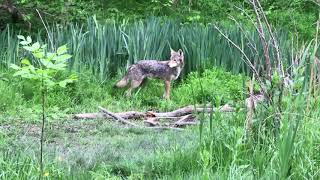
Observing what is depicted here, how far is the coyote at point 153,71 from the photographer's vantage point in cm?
851

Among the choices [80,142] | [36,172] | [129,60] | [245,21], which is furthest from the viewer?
[245,21]

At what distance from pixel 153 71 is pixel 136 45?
0.86 m

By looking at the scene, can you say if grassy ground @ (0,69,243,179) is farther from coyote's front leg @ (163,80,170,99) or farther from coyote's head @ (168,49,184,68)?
coyote's head @ (168,49,184,68)

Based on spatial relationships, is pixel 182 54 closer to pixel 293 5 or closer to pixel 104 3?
pixel 104 3

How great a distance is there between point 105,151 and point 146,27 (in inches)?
182

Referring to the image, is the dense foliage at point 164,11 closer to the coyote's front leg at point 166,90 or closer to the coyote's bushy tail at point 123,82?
the coyote's bushy tail at point 123,82

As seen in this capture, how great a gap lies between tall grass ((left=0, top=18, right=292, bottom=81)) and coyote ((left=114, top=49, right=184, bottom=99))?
573mm

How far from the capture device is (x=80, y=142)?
5.79m

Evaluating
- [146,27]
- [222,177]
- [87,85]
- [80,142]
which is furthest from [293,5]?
[222,177]

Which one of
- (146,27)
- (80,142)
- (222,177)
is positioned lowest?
(80,142)

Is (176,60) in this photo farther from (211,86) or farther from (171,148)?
(171,148)

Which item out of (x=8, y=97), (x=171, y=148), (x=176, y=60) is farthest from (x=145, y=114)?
(x=171, y=148)

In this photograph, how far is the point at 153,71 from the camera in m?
8.59

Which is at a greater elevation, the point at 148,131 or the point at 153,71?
the point at 153,71
